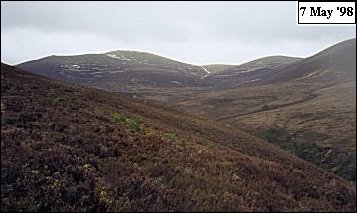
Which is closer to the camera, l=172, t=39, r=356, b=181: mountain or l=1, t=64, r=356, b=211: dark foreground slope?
l=1, t=64, r=356, b=211: dark foreground slope

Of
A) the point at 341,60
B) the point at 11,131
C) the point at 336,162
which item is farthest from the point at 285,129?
the point at 341,60

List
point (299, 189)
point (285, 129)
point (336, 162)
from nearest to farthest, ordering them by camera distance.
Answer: point (299, 189), point (336, 162), point (285, 129)

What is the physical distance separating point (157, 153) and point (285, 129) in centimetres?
3306

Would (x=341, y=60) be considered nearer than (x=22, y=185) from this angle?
No

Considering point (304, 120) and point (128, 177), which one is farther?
point (304, 120)

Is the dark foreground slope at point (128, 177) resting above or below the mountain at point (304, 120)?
above

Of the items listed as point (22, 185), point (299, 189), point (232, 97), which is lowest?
point (232, 97)

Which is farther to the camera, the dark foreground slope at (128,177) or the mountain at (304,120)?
the mountain at (304,120)

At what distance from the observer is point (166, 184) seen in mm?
10461

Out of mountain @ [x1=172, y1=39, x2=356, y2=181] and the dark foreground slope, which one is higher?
the dark foreground slope

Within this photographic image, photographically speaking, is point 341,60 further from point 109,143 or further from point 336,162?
point 109,143

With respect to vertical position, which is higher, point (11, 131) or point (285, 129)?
point (11, 131)

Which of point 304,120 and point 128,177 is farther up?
point 128,177

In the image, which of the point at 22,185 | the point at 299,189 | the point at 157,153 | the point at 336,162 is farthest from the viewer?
the point at 336,162
